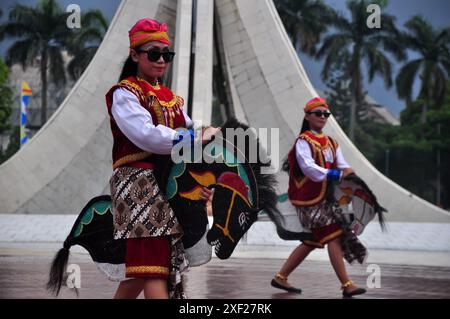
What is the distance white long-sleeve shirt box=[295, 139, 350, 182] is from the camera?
7.16m

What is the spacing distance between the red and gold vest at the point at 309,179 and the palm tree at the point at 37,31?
131ft

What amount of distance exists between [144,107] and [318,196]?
313cm

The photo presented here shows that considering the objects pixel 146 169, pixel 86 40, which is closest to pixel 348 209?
pixel 146 169

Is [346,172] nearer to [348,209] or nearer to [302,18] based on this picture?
[348,209]

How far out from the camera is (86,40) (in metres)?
45.8

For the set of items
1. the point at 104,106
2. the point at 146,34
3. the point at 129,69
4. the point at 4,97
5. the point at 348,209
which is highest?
the point at 4,97

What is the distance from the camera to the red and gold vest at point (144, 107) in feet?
14.7

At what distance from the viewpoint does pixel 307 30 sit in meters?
48.8

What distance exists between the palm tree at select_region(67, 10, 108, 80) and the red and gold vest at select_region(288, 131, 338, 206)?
1448 inches

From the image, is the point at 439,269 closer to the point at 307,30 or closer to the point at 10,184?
the point at 10,184

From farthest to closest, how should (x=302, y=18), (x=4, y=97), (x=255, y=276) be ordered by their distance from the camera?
(x=302, y=18), (x=4, y=97), (x=255, y=276)

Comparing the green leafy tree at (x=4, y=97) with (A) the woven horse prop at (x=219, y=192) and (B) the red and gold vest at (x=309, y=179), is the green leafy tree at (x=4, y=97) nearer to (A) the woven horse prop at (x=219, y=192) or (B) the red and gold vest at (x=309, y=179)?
(B) the red and gold vest at (x=309, y=179)

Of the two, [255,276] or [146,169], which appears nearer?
[146,169]
